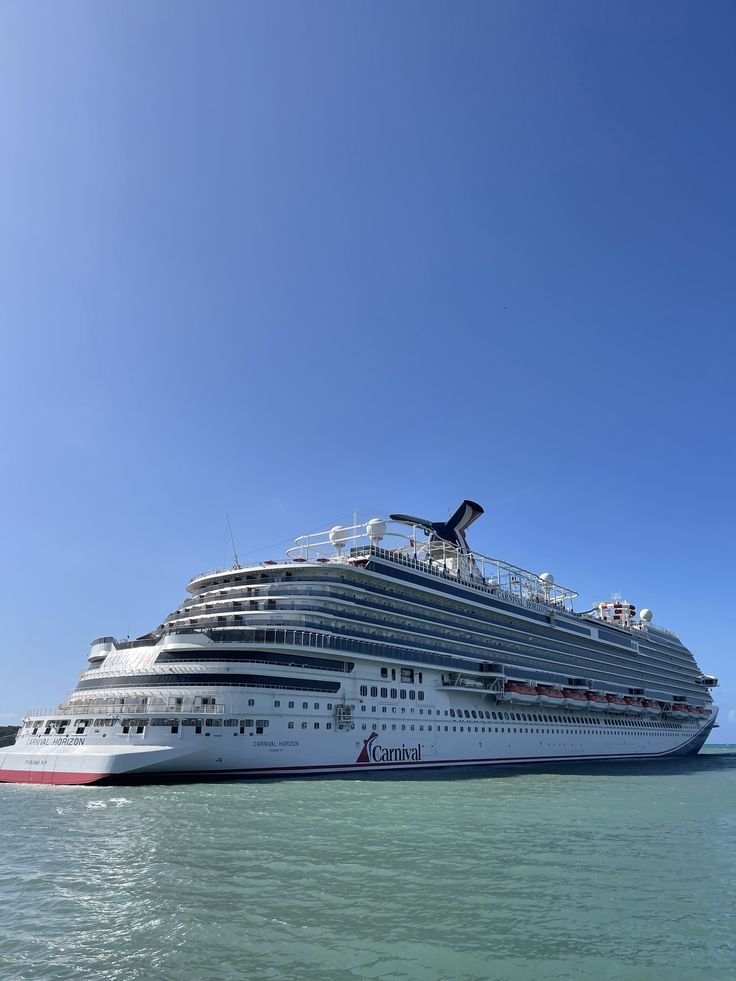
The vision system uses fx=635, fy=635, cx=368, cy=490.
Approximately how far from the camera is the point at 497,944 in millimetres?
11953

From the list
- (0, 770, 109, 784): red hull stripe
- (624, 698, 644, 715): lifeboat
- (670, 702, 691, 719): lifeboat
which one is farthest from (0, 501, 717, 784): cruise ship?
(670, 702, 691, 719): lifeboat

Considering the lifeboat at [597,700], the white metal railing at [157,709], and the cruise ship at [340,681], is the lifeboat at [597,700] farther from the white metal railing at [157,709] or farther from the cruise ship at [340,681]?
the white metal railing at [157,709]

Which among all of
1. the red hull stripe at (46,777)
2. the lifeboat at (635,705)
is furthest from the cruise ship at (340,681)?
the lifeboat at (635,705)

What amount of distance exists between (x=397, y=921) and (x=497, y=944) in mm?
2130

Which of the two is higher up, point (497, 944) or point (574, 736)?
point (574, 736)

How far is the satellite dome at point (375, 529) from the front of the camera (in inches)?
2141

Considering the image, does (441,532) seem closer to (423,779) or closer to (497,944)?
(423,779)

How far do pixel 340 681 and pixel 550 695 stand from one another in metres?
30.6

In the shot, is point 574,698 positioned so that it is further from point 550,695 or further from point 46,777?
point 46,777

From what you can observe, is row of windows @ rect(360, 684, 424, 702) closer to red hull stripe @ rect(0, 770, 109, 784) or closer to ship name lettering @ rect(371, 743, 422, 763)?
ship name lettering @ rect(371, 743, 422, 763)

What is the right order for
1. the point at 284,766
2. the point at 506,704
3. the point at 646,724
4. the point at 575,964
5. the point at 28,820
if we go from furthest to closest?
the point at 646,724 → the point at 506,704 → the point at 284,766 → the point at 28,820 → the point at 575,964

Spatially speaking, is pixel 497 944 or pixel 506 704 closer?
pixel 497 944

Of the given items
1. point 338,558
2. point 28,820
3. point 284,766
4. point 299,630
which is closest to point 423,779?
point 284,766

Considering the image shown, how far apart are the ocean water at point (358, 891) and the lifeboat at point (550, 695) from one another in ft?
116
